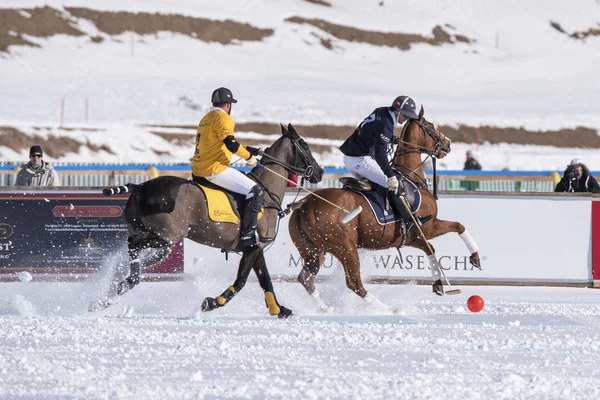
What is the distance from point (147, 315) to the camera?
12.3 metres

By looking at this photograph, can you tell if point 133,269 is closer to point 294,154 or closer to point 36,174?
point 294,154

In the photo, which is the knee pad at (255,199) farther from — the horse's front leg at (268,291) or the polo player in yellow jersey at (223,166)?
the horse's front leg at (268,291)

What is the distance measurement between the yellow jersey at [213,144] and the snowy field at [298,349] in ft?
5.11

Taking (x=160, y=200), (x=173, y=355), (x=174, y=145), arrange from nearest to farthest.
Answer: (x=173, y=355)
(x=160, y=200)
(x=174, y=145)

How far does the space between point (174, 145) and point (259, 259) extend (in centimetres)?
5096

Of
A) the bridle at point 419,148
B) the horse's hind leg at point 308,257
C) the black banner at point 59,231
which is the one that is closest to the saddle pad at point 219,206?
the horse's hind leg at point 308,257

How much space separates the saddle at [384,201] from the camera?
13.0 meters

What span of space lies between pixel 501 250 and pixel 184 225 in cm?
633

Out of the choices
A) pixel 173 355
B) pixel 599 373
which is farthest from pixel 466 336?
pixel 173 355

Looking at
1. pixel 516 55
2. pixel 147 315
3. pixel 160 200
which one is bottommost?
pixel 147 315

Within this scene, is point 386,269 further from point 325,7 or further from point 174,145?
point 325,7

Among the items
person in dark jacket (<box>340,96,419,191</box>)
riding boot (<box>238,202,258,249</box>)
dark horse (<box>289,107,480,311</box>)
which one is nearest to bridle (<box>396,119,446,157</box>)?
dark horse (<box>289,107,480,311</box>)

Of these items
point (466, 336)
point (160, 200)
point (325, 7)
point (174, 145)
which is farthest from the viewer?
point (325, 7)

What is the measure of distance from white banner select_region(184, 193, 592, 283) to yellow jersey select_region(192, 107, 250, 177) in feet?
15.5
